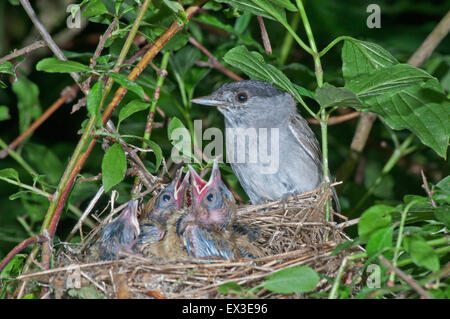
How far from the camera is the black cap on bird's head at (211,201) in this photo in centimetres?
390

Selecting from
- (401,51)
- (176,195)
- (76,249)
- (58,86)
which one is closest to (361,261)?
(176,195)

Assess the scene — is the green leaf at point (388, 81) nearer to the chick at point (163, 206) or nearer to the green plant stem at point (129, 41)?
the green plant stem at point (129, 41)

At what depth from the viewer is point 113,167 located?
2.92 m

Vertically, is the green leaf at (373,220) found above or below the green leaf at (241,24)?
below

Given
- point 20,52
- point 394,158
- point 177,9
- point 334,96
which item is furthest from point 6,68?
point 394,158

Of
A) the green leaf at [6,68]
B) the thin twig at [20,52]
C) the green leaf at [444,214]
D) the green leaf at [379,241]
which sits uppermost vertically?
the thin twig at [20,52]

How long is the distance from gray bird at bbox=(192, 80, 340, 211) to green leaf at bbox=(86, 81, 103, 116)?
1.73 m

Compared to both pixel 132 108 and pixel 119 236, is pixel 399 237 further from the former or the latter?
pixel 119 236

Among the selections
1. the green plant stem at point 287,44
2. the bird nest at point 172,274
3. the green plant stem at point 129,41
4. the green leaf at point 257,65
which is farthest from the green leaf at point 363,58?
the green plant stem at point 287,44

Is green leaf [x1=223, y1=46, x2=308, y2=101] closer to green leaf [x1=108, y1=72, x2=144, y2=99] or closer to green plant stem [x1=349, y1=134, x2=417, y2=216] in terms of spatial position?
green leaf [x1=108, y1=72, x2=144, y2=99]

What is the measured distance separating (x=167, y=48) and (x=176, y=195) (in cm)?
94

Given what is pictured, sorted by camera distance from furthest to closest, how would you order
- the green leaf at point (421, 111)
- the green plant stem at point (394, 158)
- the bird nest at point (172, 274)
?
the green plant stem at point (394, 158) < the green leaf at point (421, 111) < the bird nest at point (172, 274)

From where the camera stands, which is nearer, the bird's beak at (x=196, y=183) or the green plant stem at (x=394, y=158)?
the bird's beak at (x=196, y=183)
